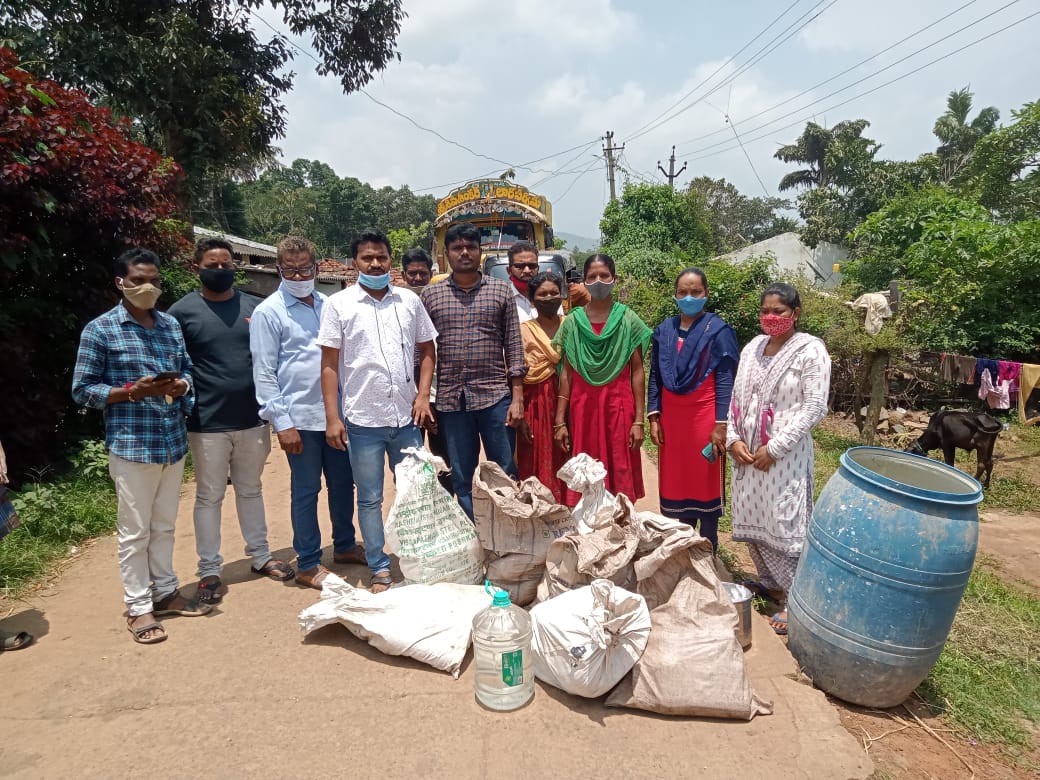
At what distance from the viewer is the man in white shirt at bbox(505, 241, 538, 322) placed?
369cm

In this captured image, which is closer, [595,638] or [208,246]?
[595,638]

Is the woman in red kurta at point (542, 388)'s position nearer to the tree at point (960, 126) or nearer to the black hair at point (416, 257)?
the black hair at point (416, 257)

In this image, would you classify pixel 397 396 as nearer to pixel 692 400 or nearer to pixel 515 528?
pixel 515 528

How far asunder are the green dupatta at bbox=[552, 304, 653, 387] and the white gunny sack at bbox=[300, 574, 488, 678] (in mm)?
1319

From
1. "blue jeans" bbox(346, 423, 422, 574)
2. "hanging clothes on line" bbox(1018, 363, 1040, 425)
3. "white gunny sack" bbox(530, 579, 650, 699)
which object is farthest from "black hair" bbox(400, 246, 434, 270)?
"hanging clothes on line" bbox(1018, 363, 1040, 425)

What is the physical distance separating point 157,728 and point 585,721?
1.61 meters

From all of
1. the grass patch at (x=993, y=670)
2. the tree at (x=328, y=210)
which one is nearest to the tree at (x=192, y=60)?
the grass patch at (x=993, y=670)

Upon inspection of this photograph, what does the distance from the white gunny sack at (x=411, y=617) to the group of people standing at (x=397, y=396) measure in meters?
0.54

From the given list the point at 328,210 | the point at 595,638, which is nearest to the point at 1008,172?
the point at 595,638

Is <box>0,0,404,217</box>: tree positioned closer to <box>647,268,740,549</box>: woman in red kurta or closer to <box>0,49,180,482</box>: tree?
<box>0,49,180,482</box>: tree

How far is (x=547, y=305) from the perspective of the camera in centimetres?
349

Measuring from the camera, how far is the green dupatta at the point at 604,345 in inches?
129

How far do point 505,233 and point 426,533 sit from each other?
11.2 metres

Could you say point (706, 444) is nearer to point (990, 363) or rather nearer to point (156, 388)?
point (156, 388)
